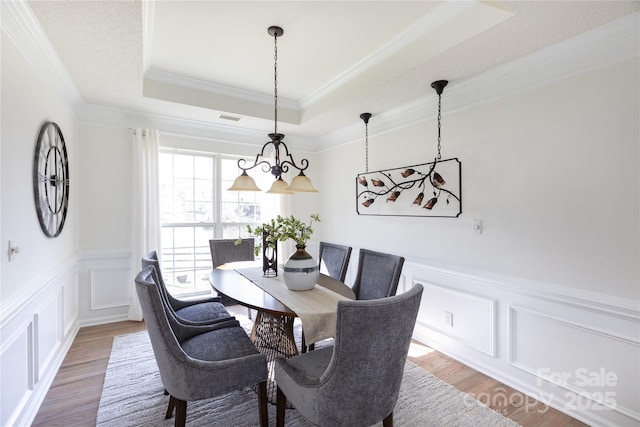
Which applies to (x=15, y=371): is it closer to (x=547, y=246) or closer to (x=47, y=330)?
(x=47, y=330)

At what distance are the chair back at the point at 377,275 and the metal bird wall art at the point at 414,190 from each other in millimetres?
807

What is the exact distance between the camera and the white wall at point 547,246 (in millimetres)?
1884

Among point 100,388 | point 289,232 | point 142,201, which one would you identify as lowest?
point 100,388

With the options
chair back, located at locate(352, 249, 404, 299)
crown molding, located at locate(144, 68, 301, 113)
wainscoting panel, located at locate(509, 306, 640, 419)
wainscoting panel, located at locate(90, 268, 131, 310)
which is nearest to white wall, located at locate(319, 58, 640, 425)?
wainscoting panel, located at locate(509, 306, 640, 419)

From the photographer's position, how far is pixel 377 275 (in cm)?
264

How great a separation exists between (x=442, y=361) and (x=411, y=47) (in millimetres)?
2706

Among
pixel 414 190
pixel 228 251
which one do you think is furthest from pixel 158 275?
pixel 414 190

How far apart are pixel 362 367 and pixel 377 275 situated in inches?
51.8

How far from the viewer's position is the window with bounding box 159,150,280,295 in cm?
401

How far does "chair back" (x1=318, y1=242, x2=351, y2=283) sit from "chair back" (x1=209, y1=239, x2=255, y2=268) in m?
0.96

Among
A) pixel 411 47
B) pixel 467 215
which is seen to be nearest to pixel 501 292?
pixel 467 215

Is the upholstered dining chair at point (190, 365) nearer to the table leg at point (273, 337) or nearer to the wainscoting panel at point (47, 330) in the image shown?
the table leg at point (273, 337)

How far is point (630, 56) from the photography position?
1.86 m

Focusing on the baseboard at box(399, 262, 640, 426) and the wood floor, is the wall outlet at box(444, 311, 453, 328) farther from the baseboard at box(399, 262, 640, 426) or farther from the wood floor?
the wood floor
